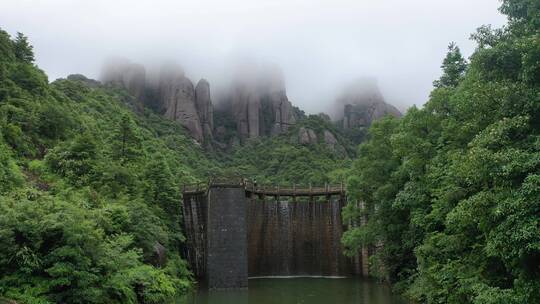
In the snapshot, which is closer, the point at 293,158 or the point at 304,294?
the point at 304,294

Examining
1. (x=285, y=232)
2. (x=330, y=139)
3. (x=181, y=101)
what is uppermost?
(x=181, y=101)

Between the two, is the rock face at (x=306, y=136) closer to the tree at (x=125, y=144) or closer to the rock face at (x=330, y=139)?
the rock face at (x=330, y=139)

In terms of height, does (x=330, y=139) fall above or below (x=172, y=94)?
below

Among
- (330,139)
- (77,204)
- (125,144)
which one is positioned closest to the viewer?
(77,204)

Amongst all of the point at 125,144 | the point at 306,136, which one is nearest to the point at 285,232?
the point at 125,144

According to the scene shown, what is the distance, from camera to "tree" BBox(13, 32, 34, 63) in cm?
3403

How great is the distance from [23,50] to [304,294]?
23.9m

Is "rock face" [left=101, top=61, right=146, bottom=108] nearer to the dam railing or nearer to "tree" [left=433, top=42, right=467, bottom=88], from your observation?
the dam railing

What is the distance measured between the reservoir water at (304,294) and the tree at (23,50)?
1933 cm

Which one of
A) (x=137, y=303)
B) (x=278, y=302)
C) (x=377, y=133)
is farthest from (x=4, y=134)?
(x=377, y=133)

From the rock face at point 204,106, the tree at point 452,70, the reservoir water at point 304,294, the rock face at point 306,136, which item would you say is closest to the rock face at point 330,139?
the rock face at point 306,136

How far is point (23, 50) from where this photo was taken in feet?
112

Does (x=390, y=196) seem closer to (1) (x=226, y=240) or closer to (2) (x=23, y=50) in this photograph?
(1) (x=226, y=240)

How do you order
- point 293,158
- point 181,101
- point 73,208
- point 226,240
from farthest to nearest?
point 181,101
point 293,158
point 226,240
point 73,208
